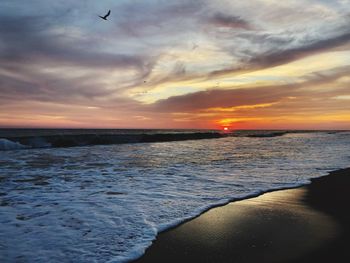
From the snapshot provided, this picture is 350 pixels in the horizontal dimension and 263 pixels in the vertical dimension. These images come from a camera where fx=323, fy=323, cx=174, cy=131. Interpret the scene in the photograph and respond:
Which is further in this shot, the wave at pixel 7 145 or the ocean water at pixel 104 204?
the wave at pixel 7 145

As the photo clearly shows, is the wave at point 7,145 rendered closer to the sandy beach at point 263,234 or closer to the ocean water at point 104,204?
the ocean water at point 104,204

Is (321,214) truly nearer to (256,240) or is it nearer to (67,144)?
(256,240)

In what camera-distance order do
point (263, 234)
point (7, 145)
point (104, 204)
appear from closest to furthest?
point (263, 234) → point (104, 204) → point (7, 145)

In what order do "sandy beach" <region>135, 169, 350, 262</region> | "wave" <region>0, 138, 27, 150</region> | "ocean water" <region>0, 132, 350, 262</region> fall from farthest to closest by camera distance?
"wave" <region>0, 138, 27, 150</region> < "ocean water" <region>0, 132, 350, 262</region> < "sandy beach" <region>135, 169, 350, 262</region>

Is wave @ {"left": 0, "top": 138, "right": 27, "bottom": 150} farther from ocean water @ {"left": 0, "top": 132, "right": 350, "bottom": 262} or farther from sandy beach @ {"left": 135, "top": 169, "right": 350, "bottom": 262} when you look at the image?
sandy beach @ {"left": 135, "top": 169, "right": 350, "bottom": 262}

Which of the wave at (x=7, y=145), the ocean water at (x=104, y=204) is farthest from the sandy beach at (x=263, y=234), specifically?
the wave at (x=7, y=145)

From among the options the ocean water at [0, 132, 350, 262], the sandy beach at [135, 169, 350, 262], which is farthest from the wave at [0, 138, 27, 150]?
the sandy beach at [135, 169, 350, 262]

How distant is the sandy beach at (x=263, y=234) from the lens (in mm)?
4680

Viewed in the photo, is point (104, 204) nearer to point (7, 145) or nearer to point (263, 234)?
point (263, 234)

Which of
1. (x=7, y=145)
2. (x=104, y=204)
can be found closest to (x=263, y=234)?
(x=104, y=204)

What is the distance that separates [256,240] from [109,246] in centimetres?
239

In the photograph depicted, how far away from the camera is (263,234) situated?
5.59 m

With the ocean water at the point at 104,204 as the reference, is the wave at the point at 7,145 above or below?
above

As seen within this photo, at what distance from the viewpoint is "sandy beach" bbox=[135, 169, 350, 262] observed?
4.68m
